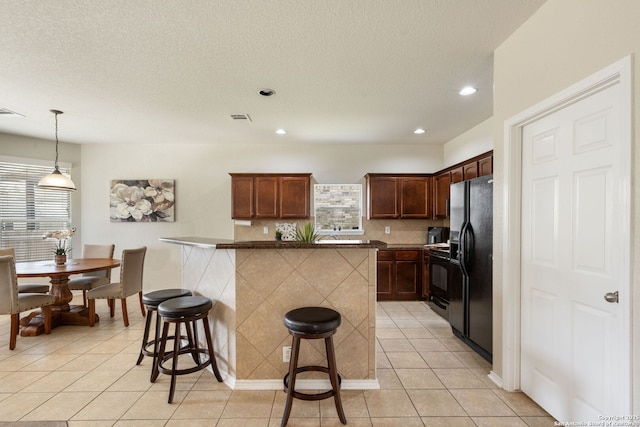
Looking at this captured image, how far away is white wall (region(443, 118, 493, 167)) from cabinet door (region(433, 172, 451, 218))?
0.44 metres

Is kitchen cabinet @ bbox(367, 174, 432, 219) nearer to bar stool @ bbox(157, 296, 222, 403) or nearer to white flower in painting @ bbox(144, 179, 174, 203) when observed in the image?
bar stool @ bbox(157, 296, 222, 403)

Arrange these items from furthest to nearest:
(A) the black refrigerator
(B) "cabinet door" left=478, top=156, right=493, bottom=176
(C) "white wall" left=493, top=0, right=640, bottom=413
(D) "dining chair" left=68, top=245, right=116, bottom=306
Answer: (D) "dining chair" left=68, top=245, right=116, bottom=306
(B) "cabinet door" left=478, top=156, right=493, bottom=176
(A) the black refrigerator
(C) "white wall" left=493, top=0, right=640, bottom=413

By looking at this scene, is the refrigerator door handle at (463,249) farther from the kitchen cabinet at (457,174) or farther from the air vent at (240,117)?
the air vent at (240,117)

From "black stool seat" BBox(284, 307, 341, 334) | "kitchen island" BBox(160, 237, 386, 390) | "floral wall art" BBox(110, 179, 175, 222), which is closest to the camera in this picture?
"black stool seat" BBox(284, 307, 341, 334)

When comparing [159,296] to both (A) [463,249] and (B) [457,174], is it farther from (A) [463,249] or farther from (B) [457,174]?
(B) [457,174]

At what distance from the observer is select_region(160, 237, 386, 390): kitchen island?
2.28 metres

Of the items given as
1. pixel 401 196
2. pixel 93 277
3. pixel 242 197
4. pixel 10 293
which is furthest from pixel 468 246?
pixel 93 277

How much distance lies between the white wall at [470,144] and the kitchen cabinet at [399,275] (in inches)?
67.7

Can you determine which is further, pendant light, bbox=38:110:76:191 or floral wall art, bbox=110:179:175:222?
floral wall art, bbox=110:179:175:222

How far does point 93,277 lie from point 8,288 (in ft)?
4.24

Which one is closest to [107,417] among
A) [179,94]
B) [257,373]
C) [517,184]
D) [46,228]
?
[257,373]

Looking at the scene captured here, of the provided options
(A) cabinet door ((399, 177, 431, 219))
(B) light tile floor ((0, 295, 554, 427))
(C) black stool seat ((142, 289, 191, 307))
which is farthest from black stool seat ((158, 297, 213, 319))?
(A) cabinet door ((399, 177, 431, 219))

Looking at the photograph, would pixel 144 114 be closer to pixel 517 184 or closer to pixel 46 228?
pixel 46 228

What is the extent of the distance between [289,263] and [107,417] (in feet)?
5.18
